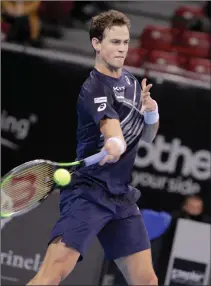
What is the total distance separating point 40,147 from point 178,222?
7.91ft

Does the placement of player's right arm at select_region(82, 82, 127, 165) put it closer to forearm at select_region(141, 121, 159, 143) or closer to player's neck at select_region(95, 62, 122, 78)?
player's neck at select_region(95, 62, 122, 78)

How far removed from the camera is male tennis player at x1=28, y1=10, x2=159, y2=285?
16.3 ft

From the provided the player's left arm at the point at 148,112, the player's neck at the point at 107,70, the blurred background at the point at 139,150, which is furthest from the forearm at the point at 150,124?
the blurred background at the point at 139,150

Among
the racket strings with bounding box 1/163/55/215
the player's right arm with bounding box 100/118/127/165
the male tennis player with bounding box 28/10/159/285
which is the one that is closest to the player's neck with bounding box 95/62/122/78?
the male tennis player with bounding box 28/10/159/285

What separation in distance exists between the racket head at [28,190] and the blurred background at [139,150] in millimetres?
2646

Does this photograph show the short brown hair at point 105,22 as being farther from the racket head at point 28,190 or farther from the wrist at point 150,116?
the racket head at point 28,190

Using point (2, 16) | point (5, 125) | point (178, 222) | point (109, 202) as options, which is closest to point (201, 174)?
point (178, 222)

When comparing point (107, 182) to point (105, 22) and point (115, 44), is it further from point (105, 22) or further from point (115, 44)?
point (105, 22)

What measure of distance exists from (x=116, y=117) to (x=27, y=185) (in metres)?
0.80

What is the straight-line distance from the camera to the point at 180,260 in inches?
327

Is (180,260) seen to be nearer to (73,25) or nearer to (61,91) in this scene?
(61,91)

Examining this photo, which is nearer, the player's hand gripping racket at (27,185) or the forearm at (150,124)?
the player's hand gripping racket at (27,185)

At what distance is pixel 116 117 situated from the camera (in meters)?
4.98

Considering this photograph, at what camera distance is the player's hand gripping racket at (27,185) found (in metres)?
5.06
